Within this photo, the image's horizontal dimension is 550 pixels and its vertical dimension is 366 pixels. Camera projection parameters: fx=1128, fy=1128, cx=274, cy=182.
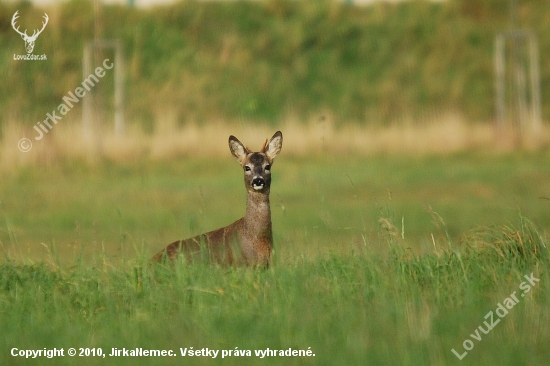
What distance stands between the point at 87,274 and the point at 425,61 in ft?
94.5

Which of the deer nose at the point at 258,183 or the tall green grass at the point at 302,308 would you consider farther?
the deer nose at the point at 258,183

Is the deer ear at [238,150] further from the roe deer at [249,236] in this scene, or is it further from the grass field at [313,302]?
the grass field at [313,302]

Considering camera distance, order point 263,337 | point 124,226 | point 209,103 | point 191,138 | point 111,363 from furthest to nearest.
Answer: point 209,103, point 191,138, point 124,226, point 263,337, point 111,363

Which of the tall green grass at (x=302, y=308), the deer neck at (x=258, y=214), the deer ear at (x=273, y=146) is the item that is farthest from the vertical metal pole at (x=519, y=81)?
the tall green grass at (x=302, y=308)

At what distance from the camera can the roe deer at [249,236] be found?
915cm

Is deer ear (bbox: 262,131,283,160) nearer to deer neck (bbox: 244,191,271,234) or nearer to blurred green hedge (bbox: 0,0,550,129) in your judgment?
deer neck (bbox: 244,191,271,234)

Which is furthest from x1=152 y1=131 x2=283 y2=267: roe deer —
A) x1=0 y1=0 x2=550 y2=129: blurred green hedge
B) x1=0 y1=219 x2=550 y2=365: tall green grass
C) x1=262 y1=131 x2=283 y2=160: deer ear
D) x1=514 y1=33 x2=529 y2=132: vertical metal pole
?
x1=0 y1=0 x2=550 y2=129: blurred green hedge

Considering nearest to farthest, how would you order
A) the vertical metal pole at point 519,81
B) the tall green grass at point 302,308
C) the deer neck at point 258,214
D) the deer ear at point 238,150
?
1. the tall green grass at point 302,308
2. the deer neck at point 258,214
3. the deer ear at point 238,150
4. the vertical metal pole at point 519,81

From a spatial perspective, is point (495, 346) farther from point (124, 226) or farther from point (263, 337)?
point (124, 226)

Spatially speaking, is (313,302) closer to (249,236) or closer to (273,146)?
(249,236)

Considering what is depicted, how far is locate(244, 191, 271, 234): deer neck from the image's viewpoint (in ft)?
31.0

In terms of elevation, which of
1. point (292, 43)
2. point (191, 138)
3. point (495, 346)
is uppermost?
point (292, 43)

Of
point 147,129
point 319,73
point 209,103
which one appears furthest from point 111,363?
point 319,73

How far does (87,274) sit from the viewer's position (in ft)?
28.5
